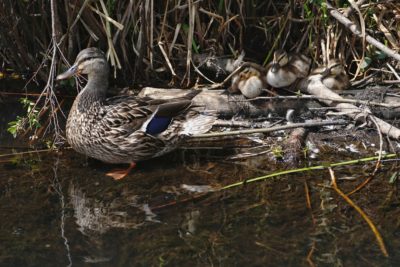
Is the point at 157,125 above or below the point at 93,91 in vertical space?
below

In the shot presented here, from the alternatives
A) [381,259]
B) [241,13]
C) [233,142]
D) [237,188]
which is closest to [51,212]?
[237,188]

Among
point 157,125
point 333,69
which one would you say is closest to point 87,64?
point 157,125

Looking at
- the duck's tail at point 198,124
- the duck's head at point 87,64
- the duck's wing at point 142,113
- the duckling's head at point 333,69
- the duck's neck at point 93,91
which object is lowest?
the duck's tail at point 198,124

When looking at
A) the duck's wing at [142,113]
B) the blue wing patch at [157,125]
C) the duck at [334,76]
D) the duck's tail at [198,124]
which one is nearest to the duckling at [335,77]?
the duck at [334,76]

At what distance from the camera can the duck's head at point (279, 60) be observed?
5.24 meters

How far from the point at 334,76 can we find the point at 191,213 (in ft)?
5.97

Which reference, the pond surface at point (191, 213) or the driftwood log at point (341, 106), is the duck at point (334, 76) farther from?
the pond surface at point (191, 213)

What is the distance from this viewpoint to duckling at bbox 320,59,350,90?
5.25 meters

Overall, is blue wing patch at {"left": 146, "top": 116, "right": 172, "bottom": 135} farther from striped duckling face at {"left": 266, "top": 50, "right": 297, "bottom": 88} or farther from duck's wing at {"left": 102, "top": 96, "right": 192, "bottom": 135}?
striped duckling face at {"left": 266, "top": 50, "right": 297, "bottom": 88}

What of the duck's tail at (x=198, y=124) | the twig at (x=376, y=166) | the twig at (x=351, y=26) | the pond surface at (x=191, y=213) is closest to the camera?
the pond surface at (x=191, y=213)

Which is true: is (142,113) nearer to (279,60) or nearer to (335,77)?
(279,60)

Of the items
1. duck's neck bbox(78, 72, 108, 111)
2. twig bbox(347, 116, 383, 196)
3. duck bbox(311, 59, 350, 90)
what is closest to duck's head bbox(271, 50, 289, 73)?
duck bbox(311, 59, 350, 90)

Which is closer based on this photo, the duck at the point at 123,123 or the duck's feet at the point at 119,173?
the duck's feet at the point at 119,173

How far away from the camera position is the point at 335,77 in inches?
207
